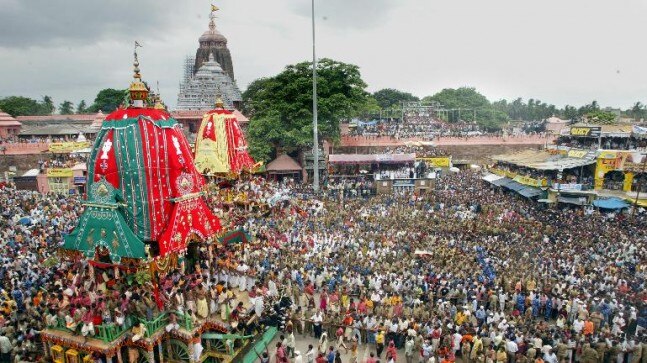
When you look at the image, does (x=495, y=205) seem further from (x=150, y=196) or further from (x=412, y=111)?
(x=412, y=111)

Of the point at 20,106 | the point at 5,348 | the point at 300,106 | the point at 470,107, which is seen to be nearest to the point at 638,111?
the point at 470,107

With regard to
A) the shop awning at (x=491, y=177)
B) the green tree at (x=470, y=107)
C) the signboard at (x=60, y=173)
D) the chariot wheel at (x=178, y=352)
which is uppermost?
the green tree at (x=470, y=107)

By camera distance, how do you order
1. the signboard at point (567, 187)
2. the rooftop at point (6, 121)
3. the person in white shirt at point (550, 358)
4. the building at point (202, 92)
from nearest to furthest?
the person in white shirt at point (550, 358) < the signboard at point (567, 187) < the rooftop at point (6, 121) < the building at point (202, 92)

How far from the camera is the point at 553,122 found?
6166cm

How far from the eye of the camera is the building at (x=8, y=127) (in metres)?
43.3

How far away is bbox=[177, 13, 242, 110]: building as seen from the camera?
48125 millimetres

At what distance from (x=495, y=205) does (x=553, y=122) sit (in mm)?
45934

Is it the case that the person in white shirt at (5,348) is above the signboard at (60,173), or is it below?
below

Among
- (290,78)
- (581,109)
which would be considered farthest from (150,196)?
(581,109)

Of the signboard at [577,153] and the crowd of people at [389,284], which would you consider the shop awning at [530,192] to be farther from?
the signboard at [577,153]

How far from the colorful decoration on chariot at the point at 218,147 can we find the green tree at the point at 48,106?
196 ft

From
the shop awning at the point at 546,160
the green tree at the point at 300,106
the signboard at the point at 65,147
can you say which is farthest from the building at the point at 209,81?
the shop awning at the point at 546,160

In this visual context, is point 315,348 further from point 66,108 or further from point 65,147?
point 66,108

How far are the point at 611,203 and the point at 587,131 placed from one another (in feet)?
25.4
